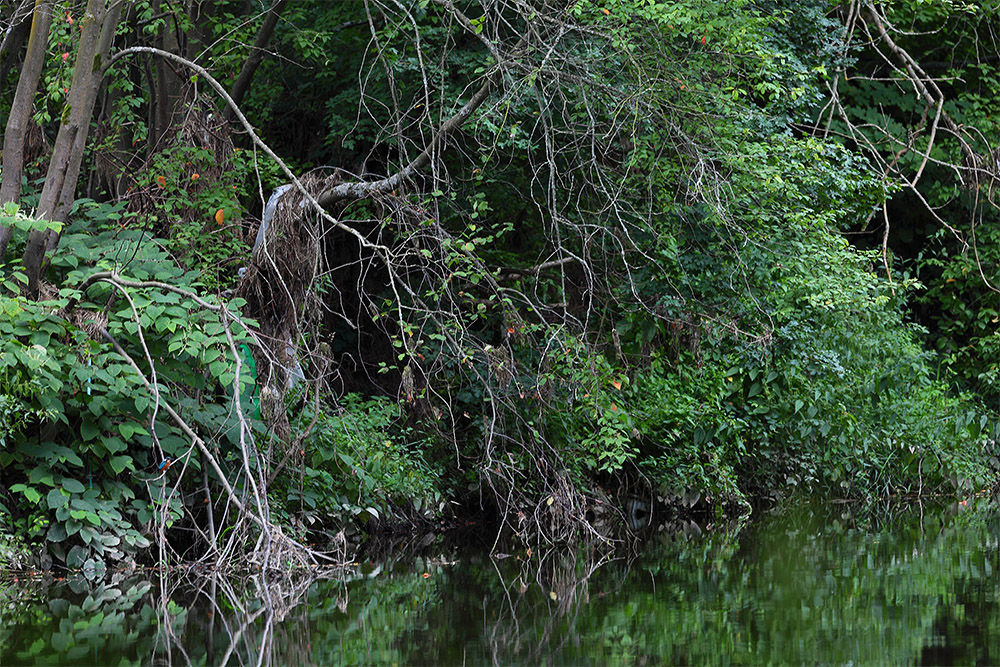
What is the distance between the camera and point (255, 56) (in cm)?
1086

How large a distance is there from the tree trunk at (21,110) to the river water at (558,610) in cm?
280

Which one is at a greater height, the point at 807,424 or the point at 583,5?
the point at 583,5

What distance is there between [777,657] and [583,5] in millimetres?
5903

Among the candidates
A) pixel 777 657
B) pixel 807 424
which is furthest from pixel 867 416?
pixel 777 657

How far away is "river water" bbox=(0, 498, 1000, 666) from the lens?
5.13 metres

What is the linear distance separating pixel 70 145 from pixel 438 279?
282 centimetres

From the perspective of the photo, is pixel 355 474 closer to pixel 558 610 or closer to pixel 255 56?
pixel 558 610

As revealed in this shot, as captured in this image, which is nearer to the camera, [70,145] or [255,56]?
[70,145]

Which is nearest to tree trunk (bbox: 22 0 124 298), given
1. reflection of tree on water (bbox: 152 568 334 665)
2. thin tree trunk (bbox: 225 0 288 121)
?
thin tree trunk (bbox: 225 0 288 121)

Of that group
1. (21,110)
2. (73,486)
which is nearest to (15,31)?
(21,110)

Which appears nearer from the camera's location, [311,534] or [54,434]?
[54,434]

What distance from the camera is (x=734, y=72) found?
10203mm

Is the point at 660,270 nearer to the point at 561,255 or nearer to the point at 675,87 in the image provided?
the point at 561,255

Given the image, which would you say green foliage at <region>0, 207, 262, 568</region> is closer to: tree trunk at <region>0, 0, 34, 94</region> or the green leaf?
the green leaf
